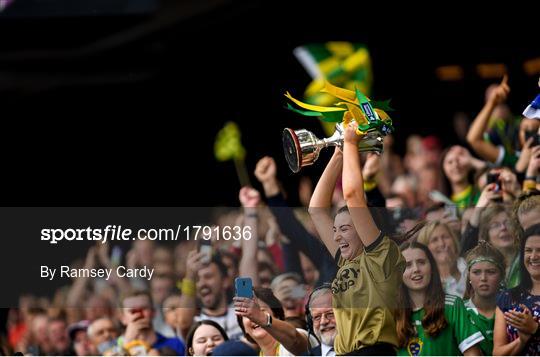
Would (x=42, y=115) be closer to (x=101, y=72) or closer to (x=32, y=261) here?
(x=101, y=72)

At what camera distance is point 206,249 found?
25.7 feet

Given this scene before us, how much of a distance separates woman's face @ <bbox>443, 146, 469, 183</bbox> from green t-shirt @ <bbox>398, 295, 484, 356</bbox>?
2211 millimetres

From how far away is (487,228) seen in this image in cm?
727

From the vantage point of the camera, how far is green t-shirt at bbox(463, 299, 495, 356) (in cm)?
700

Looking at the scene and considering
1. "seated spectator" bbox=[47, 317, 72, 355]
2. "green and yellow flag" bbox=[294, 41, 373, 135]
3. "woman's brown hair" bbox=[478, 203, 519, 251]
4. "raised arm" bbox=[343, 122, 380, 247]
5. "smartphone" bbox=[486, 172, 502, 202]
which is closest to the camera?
"raised arm" bbox=[343, 122, 380, 247]

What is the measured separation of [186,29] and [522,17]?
9.00ft

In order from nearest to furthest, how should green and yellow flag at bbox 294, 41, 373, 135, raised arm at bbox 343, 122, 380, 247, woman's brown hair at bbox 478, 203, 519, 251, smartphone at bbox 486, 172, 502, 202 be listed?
raised arm at bbox 343, 122, 380, 247
woman's brown hair at bbox 478, 203, 519, 251
smartphone at bbox 486, 172, 502, 202
green and yellow flag at bbox 294, 41, 373, 135

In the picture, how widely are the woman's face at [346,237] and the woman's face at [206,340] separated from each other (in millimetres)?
1171

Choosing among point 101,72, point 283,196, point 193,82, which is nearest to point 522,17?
point 193,82

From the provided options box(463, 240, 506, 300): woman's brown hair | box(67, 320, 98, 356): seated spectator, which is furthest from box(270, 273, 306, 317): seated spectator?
box(67, 320, 98, 356): seated spectator

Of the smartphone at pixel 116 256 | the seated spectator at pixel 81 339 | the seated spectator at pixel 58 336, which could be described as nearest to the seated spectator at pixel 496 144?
the smartphone at pixel 116 256

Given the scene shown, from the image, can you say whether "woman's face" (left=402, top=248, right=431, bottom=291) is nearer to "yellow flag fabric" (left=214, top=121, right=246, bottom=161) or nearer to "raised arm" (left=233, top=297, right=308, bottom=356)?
"raised arm" (left=233, top=297, right=308, bottom=356)

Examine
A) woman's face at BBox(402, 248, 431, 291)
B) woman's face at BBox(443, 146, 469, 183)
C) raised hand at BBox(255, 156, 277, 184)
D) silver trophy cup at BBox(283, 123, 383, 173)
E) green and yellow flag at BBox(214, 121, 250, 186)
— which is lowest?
woman's face at BBox(402, 248, 431, 291)

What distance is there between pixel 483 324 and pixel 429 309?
0.26 m
